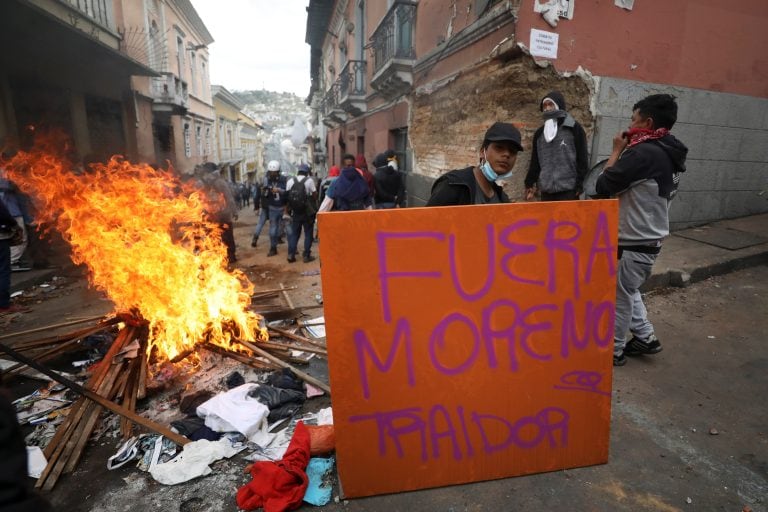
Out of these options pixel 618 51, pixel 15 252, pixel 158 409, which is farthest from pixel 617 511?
pixel 15 252

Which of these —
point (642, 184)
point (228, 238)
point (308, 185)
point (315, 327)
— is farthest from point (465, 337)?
point (228, 238)

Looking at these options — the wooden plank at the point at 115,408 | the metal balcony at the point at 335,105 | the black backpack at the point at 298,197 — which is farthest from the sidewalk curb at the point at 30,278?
the metal balcony at the point at 335,105

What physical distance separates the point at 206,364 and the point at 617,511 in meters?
3.58

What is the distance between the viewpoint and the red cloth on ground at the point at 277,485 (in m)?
2.23

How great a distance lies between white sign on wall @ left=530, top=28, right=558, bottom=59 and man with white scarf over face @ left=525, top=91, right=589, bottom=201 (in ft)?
5.09

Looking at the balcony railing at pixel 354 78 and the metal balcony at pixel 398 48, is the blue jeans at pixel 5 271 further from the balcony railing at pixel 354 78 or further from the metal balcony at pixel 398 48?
the balcony railing at pixel 354 78

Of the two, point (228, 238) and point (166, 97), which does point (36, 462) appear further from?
point (166, 97)

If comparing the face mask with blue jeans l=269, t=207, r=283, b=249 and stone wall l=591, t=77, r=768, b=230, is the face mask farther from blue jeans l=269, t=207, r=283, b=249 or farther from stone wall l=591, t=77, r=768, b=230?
blue jeans l=269, t=207, r=283, b=249

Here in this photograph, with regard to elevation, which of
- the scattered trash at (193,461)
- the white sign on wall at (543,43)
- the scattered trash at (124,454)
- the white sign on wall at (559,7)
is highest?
the white sign on wall at (559,7)

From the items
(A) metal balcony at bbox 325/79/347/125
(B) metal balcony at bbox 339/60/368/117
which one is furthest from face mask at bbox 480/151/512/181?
(A) metal balcony at bbox 325/79/347/125

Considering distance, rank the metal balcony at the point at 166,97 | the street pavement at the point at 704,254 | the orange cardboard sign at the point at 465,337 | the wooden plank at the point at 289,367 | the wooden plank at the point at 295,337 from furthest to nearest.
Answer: the metal balcony at the point at 166,97
the street pavement at the point at 704,254
the wooden plank at the point at 295,337
the wooden plank at the point at 289,367
the orange cardboard sign at the point at 465,337

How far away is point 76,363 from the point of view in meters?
3.93

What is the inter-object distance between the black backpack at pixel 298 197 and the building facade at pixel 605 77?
10.1 ft

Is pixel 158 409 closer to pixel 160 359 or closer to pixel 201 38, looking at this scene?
pixel 160 359
